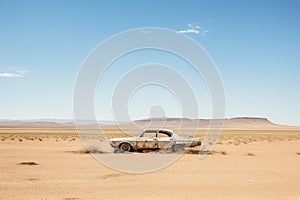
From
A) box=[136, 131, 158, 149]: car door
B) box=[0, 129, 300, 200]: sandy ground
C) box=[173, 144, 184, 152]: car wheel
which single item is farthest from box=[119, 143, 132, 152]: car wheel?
box=[0, 129, 300, 200]: sandy ground

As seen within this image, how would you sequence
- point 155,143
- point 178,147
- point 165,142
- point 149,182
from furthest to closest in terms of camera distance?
point 178,147 < point 155,143 < point 165,142 < point 149,182

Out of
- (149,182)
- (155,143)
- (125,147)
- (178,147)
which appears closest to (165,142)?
(155,143)

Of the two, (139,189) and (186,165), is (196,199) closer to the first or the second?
(139,189)

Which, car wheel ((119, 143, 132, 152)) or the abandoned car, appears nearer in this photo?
the abandoned car

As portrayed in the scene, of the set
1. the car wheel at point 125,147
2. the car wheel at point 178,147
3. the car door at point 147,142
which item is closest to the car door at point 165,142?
the car door at point 147,142

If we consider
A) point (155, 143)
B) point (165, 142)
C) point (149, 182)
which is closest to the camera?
point (149, 182)

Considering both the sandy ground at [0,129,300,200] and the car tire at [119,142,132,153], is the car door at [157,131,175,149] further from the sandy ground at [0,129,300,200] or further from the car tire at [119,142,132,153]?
the sandy ground at [0,129,300,200]

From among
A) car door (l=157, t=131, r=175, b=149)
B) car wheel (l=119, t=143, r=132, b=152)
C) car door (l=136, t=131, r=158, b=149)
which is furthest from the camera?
car wheel (l=119, t=143, r=132, b=152)

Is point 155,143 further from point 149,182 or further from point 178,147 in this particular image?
point 149,182

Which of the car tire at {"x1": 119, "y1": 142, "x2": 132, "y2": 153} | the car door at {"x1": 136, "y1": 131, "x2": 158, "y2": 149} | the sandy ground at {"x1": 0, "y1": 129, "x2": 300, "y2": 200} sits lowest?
the sandy ground at {"x1": 0, "y1": 129, "x2": 300, "y2": 200}

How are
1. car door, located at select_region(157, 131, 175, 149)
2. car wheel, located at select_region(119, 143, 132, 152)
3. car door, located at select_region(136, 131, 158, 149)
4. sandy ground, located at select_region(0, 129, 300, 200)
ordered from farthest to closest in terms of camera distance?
1. car wheel, located at select_region(119, 143, 132, 152)
2. car door, located at select_region(136, 131, 158, 149)
3. car door, located at select_region(157, 131, 175, 149)
4. sandy ground, located at select_region(0, 129, 300, 200)

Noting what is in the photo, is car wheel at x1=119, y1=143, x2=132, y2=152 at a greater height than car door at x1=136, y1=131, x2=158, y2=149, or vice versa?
car door at x1=136, y1=131, x2=158, y2=149

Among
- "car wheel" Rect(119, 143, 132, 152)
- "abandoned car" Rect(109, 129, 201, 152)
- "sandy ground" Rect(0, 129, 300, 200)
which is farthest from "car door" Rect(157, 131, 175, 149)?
"sandy ground" Rect(0, 129, 300, 200)

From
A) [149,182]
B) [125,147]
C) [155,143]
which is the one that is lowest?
[149,182]
